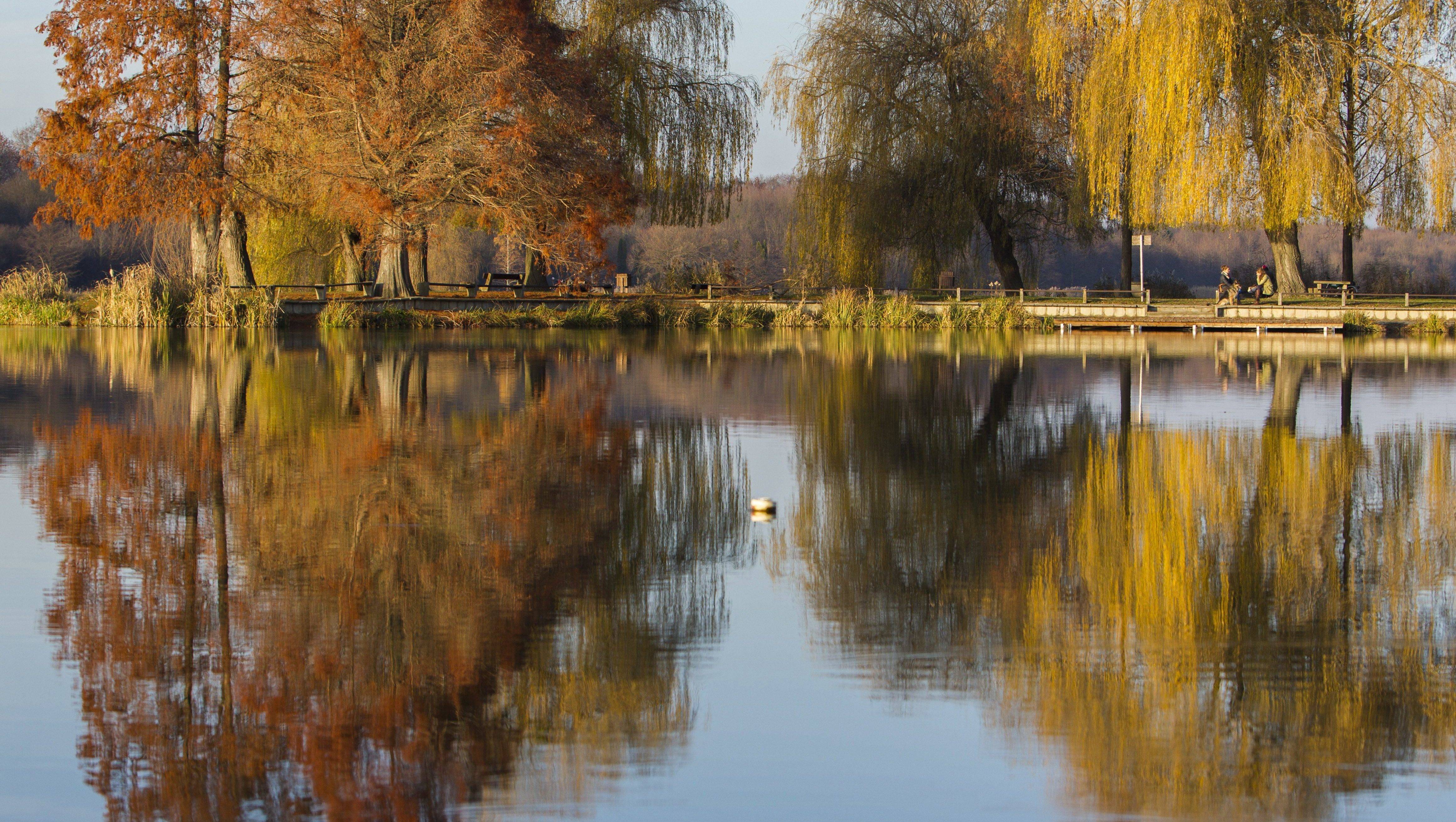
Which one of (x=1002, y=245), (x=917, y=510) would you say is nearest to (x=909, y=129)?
(x=1002, y=245)

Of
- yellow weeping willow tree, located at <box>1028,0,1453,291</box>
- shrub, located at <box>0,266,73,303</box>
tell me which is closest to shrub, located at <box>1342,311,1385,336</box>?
yellow weeping willow tree, located at <box>1028,0,1453,291</box>

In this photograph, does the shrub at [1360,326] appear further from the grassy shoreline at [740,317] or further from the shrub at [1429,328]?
the grassy shoreline at [740,317]

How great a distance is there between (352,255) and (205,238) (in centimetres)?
642

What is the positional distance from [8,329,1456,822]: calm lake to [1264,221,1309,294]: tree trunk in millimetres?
23499

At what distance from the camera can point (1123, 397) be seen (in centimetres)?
1517

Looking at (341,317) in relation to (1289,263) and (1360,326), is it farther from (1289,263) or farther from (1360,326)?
(1289,263)

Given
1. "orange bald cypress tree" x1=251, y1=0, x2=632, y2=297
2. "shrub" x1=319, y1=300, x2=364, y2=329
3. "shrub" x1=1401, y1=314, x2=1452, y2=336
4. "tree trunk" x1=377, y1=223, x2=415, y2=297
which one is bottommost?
"shrub" x1=1401, y1=314, x2=1452, y2=336

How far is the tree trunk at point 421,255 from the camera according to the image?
3234cm

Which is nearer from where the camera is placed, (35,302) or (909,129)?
(35,302)

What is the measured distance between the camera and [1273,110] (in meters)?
29.3

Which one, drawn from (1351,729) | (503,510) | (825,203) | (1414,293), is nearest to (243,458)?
(503,510)

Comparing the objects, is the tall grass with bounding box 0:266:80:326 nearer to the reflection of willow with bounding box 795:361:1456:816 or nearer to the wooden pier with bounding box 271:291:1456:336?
the wooden pier with bounding box 271:291:1456:336

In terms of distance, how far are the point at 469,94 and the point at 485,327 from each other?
18.6 ft

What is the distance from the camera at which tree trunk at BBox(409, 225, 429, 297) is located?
106 ft
